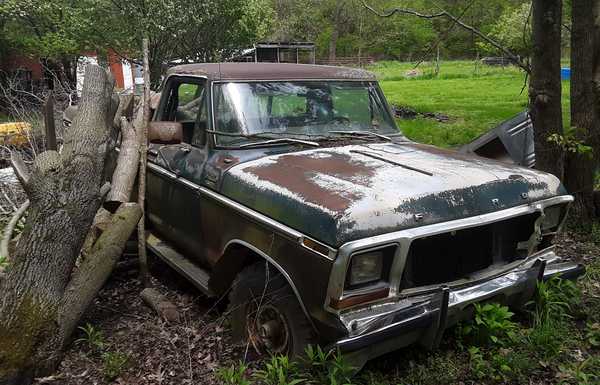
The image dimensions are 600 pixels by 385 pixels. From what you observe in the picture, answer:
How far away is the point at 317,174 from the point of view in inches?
140

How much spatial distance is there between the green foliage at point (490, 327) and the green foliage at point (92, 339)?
2.52 m

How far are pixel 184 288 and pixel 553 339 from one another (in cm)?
310

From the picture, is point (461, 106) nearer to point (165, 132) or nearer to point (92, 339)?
point (165, 132)

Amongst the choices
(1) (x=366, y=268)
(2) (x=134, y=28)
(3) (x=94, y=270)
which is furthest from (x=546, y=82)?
(2) (x=134, y=28)

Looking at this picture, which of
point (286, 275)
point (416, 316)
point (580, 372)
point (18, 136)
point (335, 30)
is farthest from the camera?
point (335, 30)

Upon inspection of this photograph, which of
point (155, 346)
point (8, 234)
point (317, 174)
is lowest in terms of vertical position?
point (155, 346)

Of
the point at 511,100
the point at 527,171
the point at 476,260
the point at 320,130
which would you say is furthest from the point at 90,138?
the point at 511,100

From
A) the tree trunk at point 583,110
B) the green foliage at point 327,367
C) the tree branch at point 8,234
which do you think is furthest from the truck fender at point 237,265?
the tree trunk at point 583,110

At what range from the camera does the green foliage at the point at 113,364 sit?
11.6 ft

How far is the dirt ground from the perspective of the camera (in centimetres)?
354

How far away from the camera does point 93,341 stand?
386cm

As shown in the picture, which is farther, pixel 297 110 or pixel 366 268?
pixel 297 110

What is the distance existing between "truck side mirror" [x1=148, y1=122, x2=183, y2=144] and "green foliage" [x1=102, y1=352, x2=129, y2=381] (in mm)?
1625

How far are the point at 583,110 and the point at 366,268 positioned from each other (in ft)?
13.1
